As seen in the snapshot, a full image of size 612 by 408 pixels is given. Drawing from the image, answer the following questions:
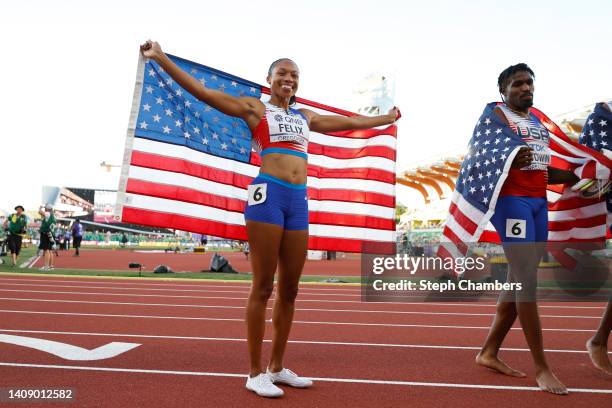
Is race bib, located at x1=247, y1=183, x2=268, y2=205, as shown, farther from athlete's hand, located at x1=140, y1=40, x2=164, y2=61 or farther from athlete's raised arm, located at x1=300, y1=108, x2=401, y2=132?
athlete's hand, located at x1=140, y1=40, x2=164, y2=61

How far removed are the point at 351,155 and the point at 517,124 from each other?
7.21ft

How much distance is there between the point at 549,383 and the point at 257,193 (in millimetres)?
2326

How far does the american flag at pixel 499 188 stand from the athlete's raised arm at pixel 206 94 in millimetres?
1704

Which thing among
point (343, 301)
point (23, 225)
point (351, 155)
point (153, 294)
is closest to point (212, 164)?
point (351, 155)

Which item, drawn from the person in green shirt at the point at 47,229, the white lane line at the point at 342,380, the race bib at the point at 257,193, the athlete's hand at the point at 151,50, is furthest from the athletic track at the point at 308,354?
the person in green shirt at the point at 47,229

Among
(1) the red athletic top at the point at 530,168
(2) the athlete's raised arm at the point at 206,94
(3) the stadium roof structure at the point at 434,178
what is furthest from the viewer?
(3) the stadium roof structure at the point at 434,178

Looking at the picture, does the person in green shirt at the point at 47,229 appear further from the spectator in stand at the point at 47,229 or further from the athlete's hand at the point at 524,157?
the athlete's hand at the point at 524,157

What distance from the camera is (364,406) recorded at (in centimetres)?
322

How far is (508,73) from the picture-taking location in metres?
4.11

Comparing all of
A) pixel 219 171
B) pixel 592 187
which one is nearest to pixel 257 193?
pixel 219 171

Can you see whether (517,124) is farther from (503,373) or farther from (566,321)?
(566,321)

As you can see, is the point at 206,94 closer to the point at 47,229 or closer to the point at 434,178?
the point at 47,229

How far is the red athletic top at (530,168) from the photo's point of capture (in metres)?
3.92

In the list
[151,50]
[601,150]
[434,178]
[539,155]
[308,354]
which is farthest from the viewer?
[434,178]
